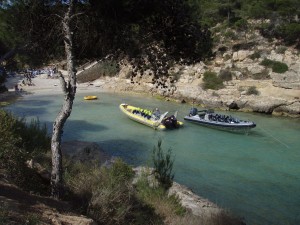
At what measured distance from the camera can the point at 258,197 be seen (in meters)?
14.1

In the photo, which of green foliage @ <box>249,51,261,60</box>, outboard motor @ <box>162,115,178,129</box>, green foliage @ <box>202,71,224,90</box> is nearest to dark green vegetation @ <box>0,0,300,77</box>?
outboard motor @ <box>162,115,178,129</box>

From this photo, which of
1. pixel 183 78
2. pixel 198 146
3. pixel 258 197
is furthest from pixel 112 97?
pixel 258 197

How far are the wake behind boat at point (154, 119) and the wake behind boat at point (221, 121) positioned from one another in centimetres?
135

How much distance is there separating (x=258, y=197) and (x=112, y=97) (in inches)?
1019

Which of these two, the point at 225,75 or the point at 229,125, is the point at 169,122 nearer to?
the point at 229,125

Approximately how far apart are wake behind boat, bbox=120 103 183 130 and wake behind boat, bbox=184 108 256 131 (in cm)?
135

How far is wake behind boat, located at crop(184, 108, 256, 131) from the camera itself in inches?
948

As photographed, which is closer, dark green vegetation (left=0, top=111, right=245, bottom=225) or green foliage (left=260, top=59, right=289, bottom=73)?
dark green vegetation (left=0, top=111, right=245, bottom=225)

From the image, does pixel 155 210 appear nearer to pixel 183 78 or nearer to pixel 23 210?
pixel 23 210

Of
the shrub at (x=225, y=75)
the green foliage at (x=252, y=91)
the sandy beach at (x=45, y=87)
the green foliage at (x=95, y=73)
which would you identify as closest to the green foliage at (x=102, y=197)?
the green foliage at (x=252, y=91)

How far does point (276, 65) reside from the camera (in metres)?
37.7

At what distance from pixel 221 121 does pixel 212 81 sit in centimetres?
1336

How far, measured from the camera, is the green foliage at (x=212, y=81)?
121 ft

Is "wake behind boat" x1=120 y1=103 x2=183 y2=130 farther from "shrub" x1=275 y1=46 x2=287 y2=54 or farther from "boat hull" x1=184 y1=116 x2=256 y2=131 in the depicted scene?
"shrub" x1=275 y1=46 x2=287 y2=54
